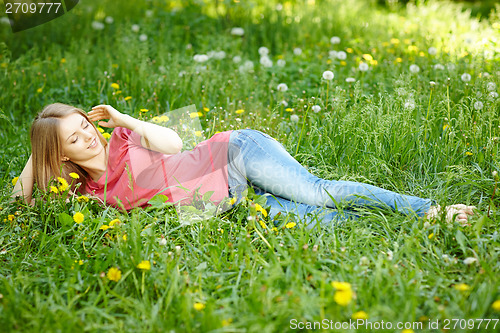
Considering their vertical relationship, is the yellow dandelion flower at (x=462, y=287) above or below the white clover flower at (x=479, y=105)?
below

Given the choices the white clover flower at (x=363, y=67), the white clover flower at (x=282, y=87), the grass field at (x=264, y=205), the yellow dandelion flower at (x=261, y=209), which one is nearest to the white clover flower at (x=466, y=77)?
the grass field at (x=264, y=205)

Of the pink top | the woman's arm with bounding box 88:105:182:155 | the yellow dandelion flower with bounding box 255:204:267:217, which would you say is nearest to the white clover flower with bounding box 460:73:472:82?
the pink top

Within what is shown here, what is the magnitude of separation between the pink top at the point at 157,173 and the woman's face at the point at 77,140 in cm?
12

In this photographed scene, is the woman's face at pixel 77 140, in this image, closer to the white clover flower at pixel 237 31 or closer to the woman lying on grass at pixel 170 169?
the woman lying on grass at pixel 170 169

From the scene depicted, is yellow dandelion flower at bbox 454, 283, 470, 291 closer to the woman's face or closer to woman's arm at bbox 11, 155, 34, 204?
the woman's face

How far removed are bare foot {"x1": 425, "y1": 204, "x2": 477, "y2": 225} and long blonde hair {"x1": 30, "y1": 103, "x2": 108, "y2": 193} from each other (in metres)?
1.80

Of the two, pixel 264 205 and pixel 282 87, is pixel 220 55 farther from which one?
pixel 264 205

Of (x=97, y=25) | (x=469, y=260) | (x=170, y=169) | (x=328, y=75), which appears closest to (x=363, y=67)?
(x=328, y=75)

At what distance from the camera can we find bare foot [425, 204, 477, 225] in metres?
2.06

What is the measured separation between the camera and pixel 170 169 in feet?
8.04

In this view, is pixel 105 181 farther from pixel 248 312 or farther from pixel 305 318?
pixel 305 318

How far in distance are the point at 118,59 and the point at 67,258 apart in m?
2.72

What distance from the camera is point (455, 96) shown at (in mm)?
3301

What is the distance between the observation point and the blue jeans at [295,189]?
2227mm
